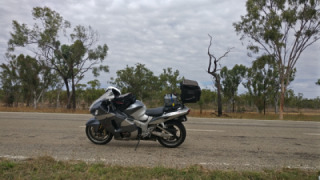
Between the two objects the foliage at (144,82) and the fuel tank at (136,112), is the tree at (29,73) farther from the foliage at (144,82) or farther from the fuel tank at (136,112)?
the fuel tank at (136,112)

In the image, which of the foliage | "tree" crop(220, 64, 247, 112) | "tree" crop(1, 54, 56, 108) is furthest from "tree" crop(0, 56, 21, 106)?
"tree" crop(220, 64, 247, 112)

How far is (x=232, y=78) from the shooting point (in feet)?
150

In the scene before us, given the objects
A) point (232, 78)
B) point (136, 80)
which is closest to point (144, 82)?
point (136, 80)

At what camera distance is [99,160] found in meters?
4.99

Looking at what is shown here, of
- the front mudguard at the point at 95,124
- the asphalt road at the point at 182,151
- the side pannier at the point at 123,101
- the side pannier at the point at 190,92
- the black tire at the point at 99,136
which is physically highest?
the side pannier at the point at 190,92

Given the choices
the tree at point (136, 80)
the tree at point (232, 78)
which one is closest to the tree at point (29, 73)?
the tree at point (136, 80)

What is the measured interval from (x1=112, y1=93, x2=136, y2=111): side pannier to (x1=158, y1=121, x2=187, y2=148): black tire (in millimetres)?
1039

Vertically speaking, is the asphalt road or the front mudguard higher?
the front mudguard

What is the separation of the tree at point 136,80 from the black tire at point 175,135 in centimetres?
3083

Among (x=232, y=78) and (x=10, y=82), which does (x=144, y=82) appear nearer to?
(x=232, y=78)

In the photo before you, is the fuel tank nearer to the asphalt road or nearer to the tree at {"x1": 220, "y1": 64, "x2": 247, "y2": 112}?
the asphalt road

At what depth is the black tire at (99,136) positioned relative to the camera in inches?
257

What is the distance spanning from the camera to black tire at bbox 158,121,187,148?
6238 millimetres

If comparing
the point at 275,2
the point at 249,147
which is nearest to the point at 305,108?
the point at 275,2
